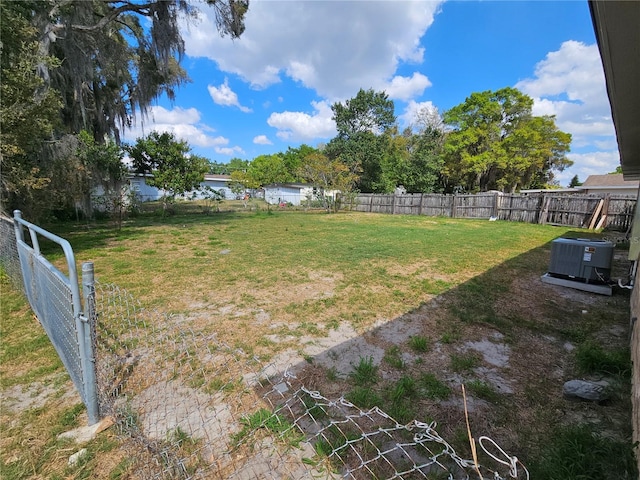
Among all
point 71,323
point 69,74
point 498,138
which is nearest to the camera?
point 71,323

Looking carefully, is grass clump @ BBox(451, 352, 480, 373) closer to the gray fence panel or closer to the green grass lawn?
the green grass lawn

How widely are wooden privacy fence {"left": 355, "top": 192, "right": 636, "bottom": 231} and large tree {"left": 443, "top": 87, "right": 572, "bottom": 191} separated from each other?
29.9 feet

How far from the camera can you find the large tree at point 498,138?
74.7 feet

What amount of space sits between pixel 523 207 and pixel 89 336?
1681 cm

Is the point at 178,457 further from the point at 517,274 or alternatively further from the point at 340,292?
the point at 517,274

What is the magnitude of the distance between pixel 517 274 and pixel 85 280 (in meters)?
6.05

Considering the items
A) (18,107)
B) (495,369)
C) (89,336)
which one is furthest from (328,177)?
(89,336)

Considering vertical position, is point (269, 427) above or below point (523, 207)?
below

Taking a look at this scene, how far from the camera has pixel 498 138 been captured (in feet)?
77.9

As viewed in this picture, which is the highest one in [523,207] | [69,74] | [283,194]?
[69,74]

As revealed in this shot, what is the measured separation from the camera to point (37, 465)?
5.16 feet

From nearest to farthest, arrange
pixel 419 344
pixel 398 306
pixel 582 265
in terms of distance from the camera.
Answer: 1. pixel 419 344
2. pixel 398 306
3. pixel 582 265

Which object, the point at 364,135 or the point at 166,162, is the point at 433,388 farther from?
the point at 364,135

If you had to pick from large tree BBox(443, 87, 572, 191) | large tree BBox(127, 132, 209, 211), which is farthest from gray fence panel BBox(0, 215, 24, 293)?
large tree BBox(443, 87, 572, 191)
